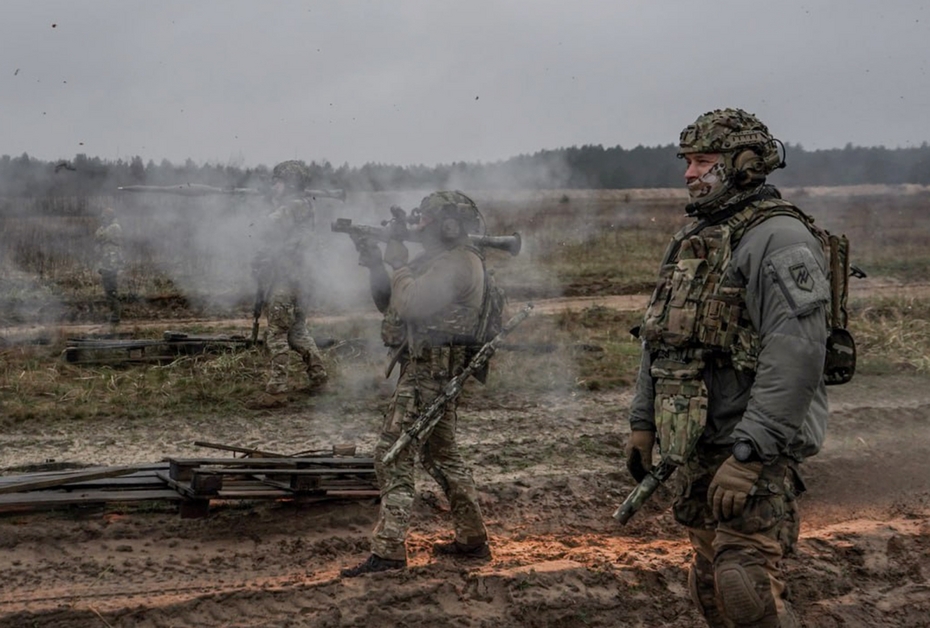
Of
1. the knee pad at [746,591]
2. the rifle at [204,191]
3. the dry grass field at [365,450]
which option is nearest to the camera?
the knee pad at [746,591]

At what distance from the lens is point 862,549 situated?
571 cm

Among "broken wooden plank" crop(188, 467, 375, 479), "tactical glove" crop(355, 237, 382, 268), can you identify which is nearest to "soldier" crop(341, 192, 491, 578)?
"tactical glove" crop(355, 237, 382, 268)

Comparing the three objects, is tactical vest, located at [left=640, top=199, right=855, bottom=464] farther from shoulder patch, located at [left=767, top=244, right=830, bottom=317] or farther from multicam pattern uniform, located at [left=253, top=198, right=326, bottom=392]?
multicam pattern uniform, located at [left=253, top=198, right=326, bottom=392]

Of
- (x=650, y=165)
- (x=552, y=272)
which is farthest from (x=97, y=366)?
(x=650, y=165)

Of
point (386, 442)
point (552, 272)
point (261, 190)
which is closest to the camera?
point (386, 442)

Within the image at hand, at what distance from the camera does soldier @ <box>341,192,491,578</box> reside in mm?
5059

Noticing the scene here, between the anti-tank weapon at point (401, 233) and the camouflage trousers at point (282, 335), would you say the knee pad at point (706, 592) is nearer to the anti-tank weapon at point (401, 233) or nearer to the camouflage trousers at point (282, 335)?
the anti-tank weapon at point (401, 233)

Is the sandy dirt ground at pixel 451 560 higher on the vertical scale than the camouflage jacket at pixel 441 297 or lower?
lower

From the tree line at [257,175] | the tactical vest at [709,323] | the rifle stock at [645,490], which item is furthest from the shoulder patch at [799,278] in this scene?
the tree line at [257,175]

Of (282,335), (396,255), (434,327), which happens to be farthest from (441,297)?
(282,335)

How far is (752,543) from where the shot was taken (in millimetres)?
3492

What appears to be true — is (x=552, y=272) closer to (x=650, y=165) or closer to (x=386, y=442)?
(x=386, y=442)

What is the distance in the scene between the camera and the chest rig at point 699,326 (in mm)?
3570

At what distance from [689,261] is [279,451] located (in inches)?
192
